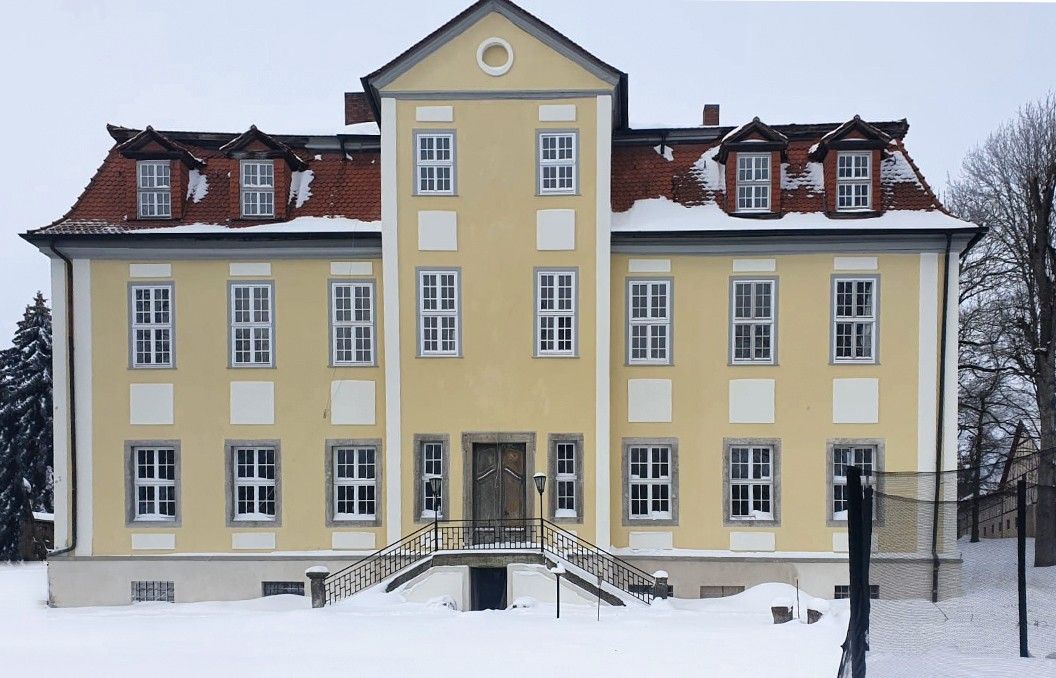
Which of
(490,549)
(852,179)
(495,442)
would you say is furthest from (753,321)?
(490,549)

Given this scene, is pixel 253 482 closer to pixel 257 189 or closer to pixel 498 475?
pixel 498 475

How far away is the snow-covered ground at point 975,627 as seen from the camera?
9.52 m

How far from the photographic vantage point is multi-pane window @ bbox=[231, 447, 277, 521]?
1767 cm

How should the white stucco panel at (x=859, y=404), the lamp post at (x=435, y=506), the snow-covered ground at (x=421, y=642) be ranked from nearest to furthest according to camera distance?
the snow-covered ground at (x=421, y=642) < the lamp post at (x=435, y=506) < the white stucco panel at (x=859, y=404)

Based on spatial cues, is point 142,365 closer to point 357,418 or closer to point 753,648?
point 357,418

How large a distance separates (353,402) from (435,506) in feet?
10.5

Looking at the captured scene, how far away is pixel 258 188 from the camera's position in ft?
59.1

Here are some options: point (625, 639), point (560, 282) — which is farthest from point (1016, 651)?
point (560, 282)

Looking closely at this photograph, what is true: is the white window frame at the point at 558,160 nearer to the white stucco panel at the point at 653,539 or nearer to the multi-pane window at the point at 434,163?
the multi-pane window at the point at 434,163

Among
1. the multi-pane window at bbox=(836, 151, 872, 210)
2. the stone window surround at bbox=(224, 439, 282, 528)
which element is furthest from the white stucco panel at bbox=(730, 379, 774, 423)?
the stone window surround at bbox=(224, 439, 282, 528)

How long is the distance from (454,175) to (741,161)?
20.5ft

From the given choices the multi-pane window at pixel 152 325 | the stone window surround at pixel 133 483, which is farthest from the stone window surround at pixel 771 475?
the multi-pane window at pixel 152 325

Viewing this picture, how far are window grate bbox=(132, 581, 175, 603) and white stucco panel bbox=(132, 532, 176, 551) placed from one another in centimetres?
72

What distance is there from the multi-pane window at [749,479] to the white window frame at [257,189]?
11440mm
